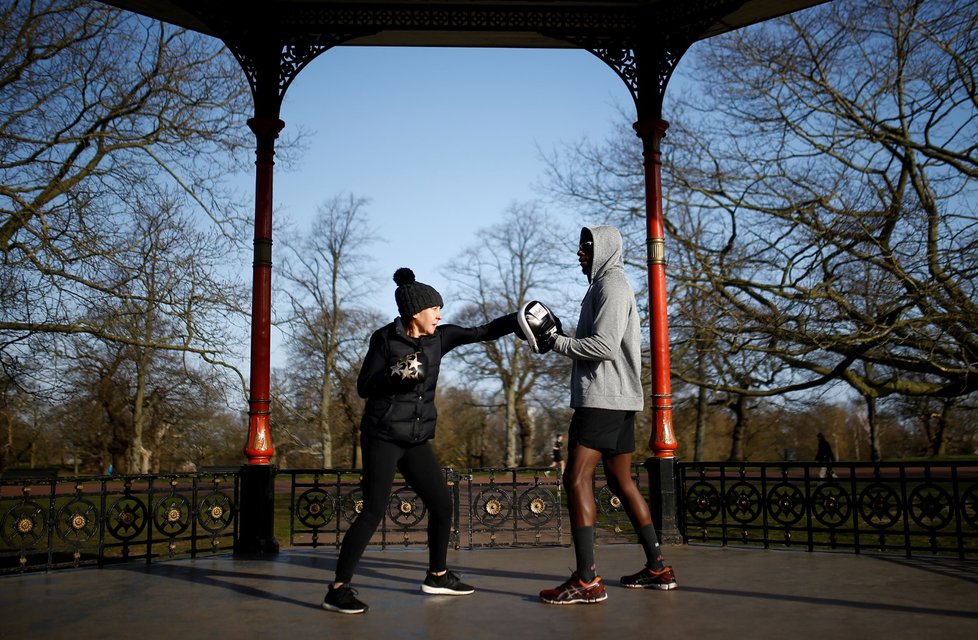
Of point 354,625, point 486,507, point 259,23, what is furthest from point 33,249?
point 354,625

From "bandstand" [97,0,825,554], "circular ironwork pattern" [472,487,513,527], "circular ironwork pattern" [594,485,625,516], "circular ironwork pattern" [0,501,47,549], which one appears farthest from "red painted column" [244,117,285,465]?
"circular ironwork pattern" [594,485,625,516]

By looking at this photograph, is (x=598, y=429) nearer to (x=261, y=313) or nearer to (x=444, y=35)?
(x=261, y=313)

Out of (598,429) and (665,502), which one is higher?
(598,429)

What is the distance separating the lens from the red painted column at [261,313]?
7.16m

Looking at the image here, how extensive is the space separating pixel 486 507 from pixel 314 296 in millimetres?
26331

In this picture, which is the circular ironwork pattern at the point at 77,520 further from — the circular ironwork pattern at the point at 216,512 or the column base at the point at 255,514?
the column base at the point at 255,514

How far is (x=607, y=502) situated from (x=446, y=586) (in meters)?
3.35

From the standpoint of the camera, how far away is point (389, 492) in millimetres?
4648

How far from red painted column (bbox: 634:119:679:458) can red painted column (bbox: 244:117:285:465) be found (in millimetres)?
3577

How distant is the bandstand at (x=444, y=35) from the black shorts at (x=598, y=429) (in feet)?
8.99

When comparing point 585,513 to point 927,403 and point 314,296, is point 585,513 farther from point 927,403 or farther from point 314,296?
point 314,296

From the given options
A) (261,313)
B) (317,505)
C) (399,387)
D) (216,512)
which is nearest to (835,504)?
(399,387)

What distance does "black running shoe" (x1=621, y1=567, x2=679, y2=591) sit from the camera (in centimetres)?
494

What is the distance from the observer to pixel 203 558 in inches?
268
